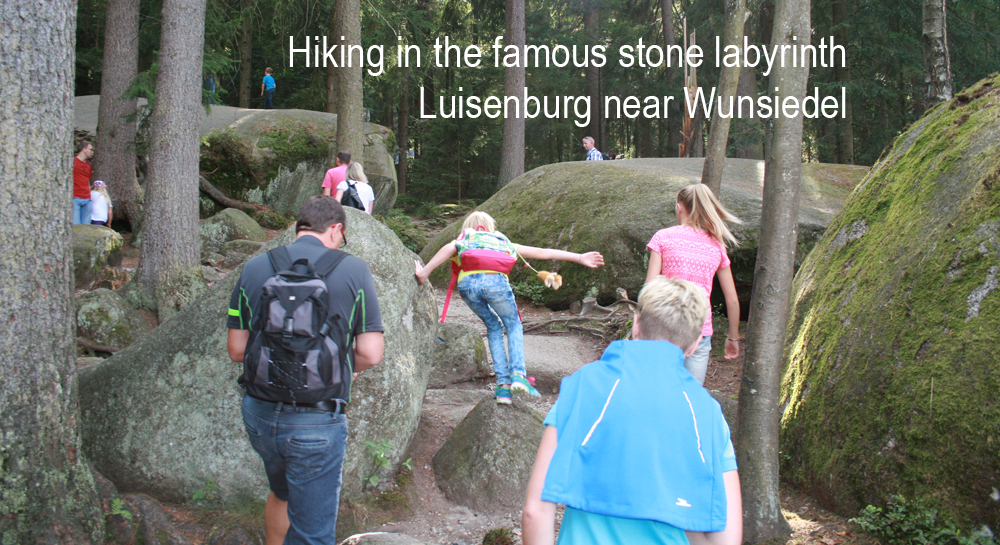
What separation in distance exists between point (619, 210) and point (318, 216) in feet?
27.6

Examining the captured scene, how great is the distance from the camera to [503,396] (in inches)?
204

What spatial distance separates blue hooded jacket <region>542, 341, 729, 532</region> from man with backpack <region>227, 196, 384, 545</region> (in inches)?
50.0

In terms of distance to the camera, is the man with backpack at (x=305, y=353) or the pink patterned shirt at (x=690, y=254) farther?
the pink patterned shirt at (x=690, y=254)

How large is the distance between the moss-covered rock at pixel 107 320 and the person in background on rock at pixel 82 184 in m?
4.43

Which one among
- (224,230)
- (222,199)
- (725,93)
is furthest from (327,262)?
(222,199)

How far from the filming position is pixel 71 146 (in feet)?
11.3

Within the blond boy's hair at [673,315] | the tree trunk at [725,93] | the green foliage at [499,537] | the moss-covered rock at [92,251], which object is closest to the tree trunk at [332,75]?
the moss-covered rock at [92,251]

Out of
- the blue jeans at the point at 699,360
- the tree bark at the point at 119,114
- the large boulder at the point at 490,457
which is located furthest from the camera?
the tree bark at the point at 119,114

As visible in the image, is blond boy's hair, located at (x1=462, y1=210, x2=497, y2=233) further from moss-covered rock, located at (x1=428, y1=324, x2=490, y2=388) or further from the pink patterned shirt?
moss-covered rock, located at (x1=428, y1=324, x2=490, y2=388)

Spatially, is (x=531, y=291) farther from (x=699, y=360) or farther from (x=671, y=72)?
(x=671, y=72)

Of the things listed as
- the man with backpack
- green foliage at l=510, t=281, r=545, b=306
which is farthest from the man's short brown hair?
green foliage at l=510, t=281, r=545, b=306

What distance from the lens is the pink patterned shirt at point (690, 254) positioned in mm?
4527

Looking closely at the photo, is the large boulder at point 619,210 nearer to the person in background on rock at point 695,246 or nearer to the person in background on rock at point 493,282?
the person in background on rock at point 695,246

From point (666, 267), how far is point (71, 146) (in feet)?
12.1
